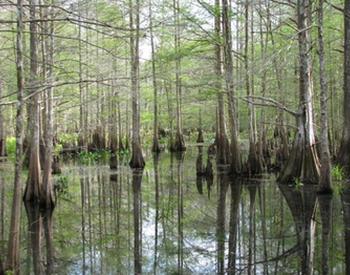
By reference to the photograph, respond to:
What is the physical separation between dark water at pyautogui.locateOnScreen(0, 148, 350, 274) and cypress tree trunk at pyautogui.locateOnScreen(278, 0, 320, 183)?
25.6 inches

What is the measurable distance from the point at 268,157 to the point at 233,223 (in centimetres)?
1095

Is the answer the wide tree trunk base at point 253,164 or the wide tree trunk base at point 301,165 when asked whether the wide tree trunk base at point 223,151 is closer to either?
the wide tree trunk base at point 253,164

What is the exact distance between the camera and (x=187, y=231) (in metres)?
6.99

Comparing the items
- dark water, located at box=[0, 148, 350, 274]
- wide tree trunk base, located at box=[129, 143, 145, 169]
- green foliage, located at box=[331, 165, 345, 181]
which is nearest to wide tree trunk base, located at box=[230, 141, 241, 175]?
dark water, located at box=[0, 148, 350, 274]

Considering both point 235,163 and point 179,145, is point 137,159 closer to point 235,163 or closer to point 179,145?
point 235,163

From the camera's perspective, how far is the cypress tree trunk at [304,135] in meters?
10.7

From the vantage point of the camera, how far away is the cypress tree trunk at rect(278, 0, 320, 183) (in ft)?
35.2

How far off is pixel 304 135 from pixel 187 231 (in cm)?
502

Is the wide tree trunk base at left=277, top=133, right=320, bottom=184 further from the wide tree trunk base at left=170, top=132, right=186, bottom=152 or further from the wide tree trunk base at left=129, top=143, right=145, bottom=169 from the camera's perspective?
the wide tree trunk base at left=170, top=132, right=186, bottom=152

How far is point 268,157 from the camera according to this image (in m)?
17.9

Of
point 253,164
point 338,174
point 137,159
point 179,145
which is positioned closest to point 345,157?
point 338,174

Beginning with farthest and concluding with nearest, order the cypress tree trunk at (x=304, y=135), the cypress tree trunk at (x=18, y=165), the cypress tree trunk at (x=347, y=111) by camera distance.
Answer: the cypress tree trunk at (x=347, y=111) → the cypress tree trunk at (x=304, y=135) → the cypress tree trunk at (x=18, y=165)

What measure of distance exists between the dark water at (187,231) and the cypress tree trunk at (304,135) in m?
0.65

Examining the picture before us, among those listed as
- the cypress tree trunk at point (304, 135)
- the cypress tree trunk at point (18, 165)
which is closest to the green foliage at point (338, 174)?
the cypress tree trunk at point (304, 135)
